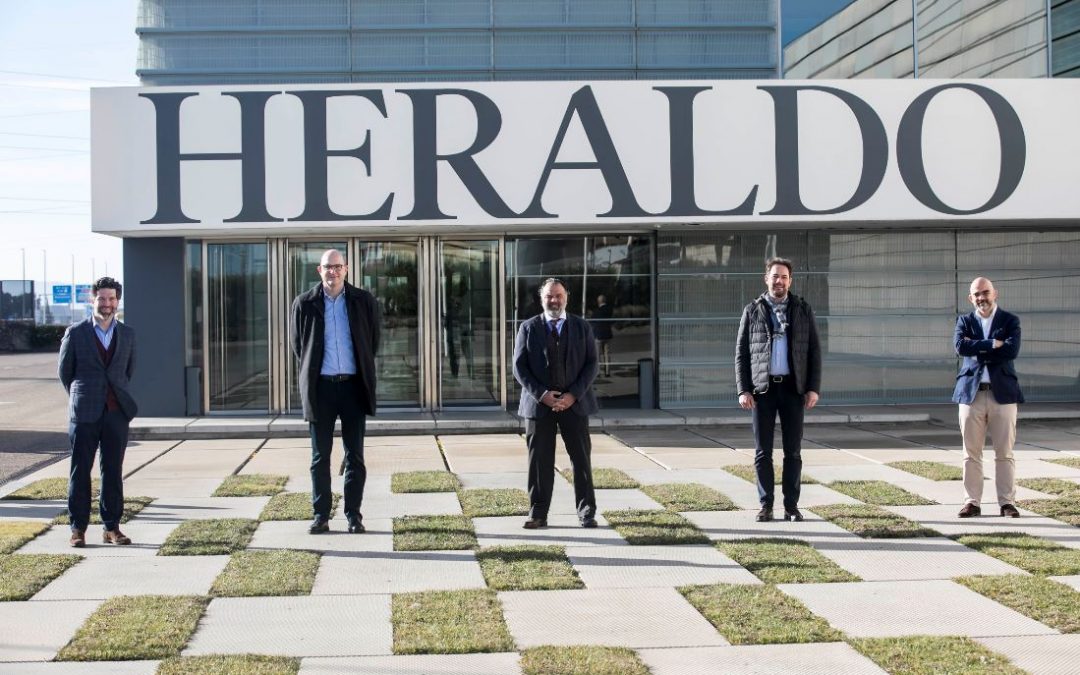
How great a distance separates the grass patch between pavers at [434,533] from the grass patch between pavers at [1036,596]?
3134 millimetres

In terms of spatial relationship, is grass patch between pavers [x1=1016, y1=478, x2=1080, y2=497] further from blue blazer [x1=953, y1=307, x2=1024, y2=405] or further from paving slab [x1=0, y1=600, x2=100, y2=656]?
paving slab [x1=0, y1=600, x2=100, y2=656]

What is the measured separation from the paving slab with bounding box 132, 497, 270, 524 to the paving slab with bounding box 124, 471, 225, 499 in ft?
0.79

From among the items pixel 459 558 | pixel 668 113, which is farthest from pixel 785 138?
pixel 459 558

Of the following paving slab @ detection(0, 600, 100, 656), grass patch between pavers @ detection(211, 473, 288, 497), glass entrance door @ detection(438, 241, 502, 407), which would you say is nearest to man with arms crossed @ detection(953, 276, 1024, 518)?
grass patch between pavers @ detection(211, 473, 288, 497)

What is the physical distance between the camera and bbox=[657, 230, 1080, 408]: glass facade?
16.6m

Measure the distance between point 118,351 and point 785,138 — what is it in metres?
10.1

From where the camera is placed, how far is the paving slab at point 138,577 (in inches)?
241

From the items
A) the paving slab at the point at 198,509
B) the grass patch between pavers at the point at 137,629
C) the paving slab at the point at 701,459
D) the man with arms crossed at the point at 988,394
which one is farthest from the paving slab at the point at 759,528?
the grass patch between pavers at the point at 137,629

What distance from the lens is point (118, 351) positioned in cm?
765

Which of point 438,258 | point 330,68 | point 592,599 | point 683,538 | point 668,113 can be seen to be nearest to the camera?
point 592,599

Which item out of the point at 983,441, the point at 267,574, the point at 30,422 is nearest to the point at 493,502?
the point at 267,574

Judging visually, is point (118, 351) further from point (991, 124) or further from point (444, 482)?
point (991, 124)

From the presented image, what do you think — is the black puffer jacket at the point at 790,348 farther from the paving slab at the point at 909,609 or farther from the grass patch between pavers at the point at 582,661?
the grass patch between pavers at the point at 582,661

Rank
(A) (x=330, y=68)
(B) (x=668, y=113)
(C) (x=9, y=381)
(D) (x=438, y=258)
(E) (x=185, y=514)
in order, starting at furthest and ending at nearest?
1. (C) (x=9, y=381)
2. (A) (x=330, y=68)
3. (D) (x=438, y=258)
4. (B) (x=668, y=113)
5. (E) (x=185, y=514)
